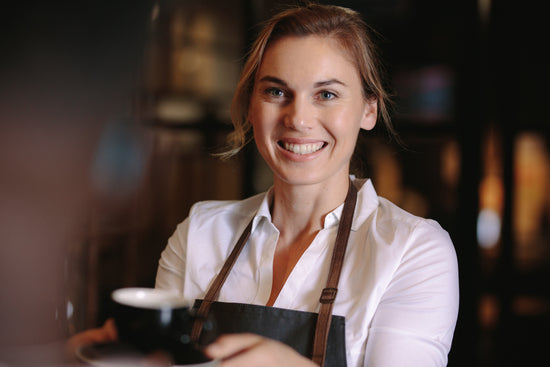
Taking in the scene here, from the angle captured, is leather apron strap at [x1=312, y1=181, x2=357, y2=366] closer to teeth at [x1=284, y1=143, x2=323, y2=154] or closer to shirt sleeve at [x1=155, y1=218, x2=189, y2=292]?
teeth at [x1=284, y1=143, x2=323, y2=154]

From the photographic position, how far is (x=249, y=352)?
0.87m

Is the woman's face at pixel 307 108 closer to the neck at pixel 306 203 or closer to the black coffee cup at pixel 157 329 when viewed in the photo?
the neck at pixel 306 203

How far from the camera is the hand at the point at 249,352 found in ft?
2.76

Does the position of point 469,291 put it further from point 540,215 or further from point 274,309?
point 274,309

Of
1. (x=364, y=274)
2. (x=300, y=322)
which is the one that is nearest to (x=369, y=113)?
(x=364, y=274)

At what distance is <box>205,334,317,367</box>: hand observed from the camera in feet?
2.76

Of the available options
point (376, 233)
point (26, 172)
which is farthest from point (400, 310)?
point (26, 172)

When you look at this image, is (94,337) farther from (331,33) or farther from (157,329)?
(331,33)

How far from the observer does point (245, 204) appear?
161 cm

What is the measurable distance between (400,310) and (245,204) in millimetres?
578

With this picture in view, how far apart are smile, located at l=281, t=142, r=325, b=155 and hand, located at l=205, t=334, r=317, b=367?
0.55 m

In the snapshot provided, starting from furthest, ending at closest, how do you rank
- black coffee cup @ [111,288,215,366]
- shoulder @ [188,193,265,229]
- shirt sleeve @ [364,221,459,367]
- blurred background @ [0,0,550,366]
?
1. blurred background @ [0,0,550,366]
2. shoulder @ [188,193,265,229]
3. shirt sleeve @ [364,221,459,367]
4. black coffee cup @ [111,288,215,366]

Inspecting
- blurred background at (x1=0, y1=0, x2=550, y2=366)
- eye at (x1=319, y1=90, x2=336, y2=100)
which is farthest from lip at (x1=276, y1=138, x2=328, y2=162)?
blurred background at (x1=0, y1=0, x2=550, y2=366)

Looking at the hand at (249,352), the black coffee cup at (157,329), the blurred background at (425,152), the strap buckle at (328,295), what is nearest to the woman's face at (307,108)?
the strap buckle at (328,295)
